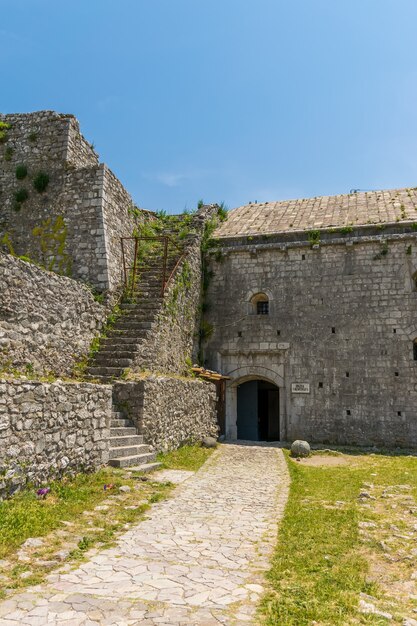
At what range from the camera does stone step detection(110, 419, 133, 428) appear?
10.5 m

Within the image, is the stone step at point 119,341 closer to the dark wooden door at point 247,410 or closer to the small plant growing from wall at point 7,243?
the small plant growing from wall at point 7,243

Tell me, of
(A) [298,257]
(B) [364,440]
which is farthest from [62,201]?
(B) [364,440]

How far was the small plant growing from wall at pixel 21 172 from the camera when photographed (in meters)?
15.6

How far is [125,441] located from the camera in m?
10.1

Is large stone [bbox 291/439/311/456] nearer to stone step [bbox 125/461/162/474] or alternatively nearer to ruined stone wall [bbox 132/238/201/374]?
ruined stone wall [bbox 132/238/201/374]

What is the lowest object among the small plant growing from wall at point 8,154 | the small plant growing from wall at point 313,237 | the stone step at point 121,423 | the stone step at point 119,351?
the stone step at point 121,423

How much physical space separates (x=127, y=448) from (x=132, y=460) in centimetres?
37

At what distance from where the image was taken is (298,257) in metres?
17.9

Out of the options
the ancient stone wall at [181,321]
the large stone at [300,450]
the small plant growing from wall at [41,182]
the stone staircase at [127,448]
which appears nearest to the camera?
the stone staircase at [127,448]

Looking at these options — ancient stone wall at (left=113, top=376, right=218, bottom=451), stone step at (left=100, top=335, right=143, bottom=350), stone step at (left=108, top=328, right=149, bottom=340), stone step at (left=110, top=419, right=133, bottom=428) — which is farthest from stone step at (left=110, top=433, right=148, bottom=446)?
stone step at (left=108, top=328, right=149, bottom=340)

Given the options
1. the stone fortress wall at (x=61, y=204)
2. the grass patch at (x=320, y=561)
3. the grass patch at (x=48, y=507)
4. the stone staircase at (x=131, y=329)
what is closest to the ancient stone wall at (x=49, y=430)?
the grass patch at (x=48, y=507)

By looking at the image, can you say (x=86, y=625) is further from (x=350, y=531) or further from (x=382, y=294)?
(x=382, y=294)

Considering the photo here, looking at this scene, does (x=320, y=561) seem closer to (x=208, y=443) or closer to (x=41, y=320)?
(x=41, y=320)

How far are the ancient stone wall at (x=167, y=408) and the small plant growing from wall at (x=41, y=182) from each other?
748 centimetres
